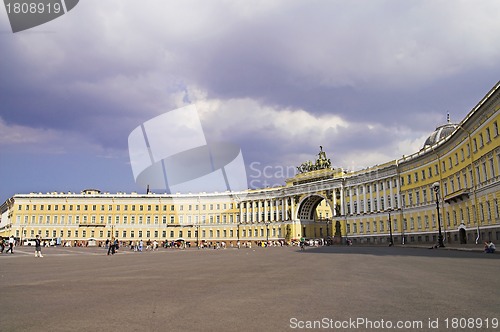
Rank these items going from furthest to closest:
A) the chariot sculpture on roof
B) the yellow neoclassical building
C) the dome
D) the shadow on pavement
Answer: the chariot sculpture on roof, the dome, the yellow neoclassical building, the shadow on pavement

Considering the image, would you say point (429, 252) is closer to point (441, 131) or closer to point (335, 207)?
point (441, 131)

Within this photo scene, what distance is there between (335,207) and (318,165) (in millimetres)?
13750

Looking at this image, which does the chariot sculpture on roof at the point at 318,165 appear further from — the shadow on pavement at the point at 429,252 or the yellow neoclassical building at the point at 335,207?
the shadow on pavement at the point at 429,252

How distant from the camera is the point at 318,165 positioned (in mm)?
96750

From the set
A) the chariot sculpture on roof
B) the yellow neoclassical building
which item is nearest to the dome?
the yellow neoclassical building

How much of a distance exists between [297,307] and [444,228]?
54.5 meters

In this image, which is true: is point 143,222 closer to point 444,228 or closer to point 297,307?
point 444,228

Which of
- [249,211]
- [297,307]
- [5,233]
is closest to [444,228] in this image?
[297,307]

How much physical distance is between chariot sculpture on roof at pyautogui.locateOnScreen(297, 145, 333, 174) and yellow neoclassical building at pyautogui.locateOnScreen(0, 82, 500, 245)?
254 mm

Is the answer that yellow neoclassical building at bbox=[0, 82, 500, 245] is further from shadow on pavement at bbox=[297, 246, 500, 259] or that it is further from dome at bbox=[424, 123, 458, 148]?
shadow on pavement at bbox=[297, 246, 500, 259]

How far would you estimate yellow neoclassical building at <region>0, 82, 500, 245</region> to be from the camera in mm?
43734

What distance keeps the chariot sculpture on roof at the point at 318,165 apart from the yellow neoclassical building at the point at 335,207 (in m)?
0.25

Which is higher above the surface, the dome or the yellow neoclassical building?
the dome

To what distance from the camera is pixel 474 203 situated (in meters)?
45.4
